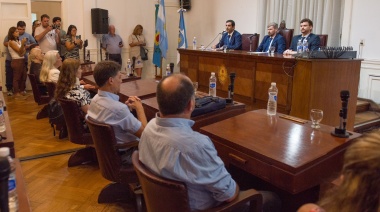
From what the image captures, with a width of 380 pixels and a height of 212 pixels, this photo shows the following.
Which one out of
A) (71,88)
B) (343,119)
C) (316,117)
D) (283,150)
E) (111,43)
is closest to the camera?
(283,150)

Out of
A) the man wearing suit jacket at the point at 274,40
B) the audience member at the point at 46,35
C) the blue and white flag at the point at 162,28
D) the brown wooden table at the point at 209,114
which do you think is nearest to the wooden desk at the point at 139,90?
the brown wooden table at the point at 209,114

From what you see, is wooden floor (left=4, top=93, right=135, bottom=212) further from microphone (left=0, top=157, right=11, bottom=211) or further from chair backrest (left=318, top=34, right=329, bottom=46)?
chair backrest (left=318, top=34, right=329, bottom=46)

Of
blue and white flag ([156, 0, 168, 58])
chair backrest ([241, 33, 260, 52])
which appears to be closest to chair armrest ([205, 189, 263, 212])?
chair backrest ([241, 33, 260, 52])

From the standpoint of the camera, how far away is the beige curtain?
6230 millimetres

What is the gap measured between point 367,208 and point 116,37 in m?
8.14

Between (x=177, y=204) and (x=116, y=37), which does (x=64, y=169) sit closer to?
(x=177, y=204)

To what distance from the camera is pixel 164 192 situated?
1424 mm

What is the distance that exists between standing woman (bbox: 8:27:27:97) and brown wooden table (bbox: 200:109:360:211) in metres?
5.80

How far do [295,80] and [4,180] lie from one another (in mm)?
3871

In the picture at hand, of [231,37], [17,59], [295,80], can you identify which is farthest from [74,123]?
[17,59]

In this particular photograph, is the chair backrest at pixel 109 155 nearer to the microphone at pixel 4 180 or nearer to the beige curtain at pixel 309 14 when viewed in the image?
the microphone at pixel 4 180

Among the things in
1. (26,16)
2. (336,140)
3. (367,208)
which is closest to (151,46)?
(26,16)

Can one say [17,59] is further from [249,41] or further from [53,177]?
[53,177]

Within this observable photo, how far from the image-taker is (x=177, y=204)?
1.43 meters
